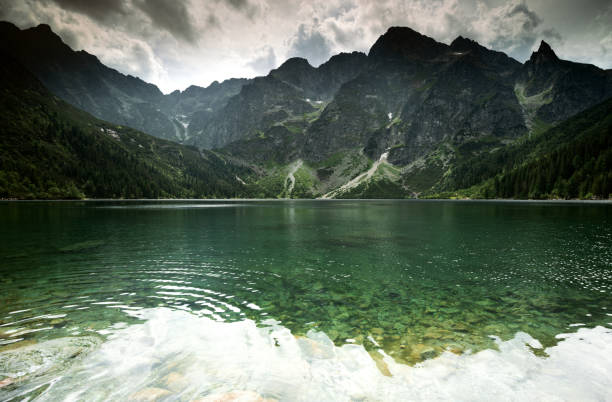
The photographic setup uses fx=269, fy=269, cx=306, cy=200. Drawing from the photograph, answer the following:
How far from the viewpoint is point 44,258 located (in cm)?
3250

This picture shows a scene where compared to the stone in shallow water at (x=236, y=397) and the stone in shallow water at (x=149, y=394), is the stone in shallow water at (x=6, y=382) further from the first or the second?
the stone in shallow water at (x=236, y=397)

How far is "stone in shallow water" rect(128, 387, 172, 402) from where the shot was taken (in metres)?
9.25

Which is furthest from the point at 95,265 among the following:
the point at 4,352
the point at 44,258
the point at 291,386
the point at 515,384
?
Result: the point at 515,384

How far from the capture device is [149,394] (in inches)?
374

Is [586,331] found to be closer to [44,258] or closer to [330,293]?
[330,293]

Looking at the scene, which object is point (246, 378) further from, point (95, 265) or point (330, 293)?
point (95, 265)

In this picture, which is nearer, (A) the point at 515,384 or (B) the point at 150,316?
(A) the point at 515,384

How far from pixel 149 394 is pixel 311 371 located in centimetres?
604

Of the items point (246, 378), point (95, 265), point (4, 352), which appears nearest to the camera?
point (246, 378)

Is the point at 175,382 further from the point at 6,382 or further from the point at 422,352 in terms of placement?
the point at 422,352

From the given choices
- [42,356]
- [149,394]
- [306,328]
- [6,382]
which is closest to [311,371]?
[306,328]

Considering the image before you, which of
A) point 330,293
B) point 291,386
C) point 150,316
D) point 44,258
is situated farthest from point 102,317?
point 44,258

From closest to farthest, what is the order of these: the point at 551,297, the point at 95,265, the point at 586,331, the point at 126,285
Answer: the point at 586,331, the point at 551,297, the point at 126,285, the point at 95,265

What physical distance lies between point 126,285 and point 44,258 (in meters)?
18.5
